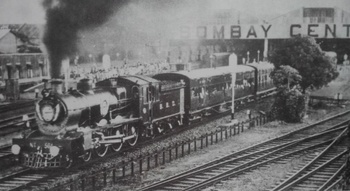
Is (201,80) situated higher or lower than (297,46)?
lower

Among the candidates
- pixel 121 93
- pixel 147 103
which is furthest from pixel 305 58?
pixel 121 93

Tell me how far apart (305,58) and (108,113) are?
1026 centimetres

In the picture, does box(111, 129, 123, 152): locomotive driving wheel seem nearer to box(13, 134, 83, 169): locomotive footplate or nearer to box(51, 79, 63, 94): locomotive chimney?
box(13, 134, 83, 169): locomotive footplate

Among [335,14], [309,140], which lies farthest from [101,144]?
[335,14]

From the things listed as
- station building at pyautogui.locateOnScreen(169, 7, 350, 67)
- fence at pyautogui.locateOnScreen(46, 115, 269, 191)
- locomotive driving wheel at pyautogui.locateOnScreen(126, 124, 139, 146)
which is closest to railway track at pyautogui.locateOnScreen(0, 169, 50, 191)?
fence at pyautogui.locateOnScreen(46, 115, 269, 191)

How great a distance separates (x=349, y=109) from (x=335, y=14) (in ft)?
15.9

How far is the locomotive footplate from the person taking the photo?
10.7 m

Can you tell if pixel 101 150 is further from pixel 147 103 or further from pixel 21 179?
pixel 21 179

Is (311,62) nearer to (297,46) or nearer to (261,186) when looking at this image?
(297,46)

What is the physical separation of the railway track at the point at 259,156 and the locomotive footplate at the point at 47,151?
2.61 m

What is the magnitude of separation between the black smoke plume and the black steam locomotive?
0.94 meters

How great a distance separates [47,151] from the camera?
424 inches

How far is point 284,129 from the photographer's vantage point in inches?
658

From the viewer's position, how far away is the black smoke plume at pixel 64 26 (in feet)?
36.8
